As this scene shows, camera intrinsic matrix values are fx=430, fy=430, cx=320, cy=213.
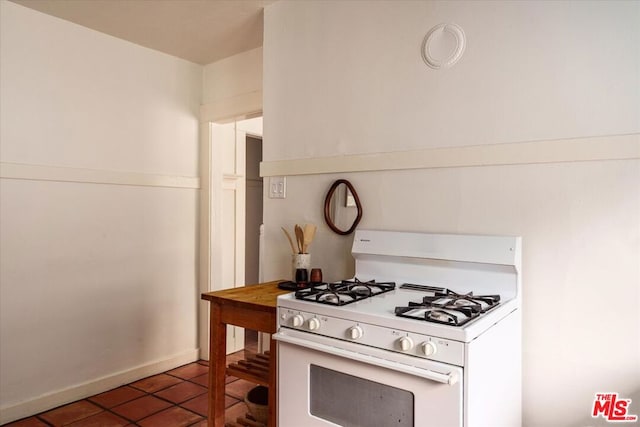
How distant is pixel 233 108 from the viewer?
Answer: 315 cm

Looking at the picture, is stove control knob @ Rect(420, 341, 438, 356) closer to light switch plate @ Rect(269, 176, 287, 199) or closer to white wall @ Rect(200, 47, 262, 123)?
light switch plate @ Rect(269, 176, 287, 199)

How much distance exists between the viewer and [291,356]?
1539 mm

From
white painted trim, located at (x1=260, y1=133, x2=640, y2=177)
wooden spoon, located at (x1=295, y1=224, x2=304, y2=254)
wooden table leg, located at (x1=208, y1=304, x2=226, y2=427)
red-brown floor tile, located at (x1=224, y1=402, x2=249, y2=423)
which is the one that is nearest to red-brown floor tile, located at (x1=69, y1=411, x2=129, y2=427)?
red-brown floor tile, located at (x1=224, y1=402, x2=249, y2=423)

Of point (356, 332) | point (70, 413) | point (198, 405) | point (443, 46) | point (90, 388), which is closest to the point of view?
point (356, 332)

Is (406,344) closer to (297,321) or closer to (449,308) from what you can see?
(449,308)

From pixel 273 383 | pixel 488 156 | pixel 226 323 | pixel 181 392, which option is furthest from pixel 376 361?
pixel 181 392

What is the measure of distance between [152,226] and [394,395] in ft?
7.71

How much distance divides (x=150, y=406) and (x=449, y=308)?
6.85 feet

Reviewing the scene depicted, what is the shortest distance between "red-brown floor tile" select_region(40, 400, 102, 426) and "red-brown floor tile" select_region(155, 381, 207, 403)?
0.38 metres

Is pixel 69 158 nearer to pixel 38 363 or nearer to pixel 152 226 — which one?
pixel 152 226

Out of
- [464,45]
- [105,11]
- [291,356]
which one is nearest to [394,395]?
[291,356]

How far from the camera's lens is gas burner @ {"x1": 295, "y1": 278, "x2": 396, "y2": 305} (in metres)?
1.54

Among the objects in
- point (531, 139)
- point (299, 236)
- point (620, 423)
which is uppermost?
point (531, 139)

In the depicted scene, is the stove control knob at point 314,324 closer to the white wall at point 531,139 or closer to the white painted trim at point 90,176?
the white wall at point 531,139
